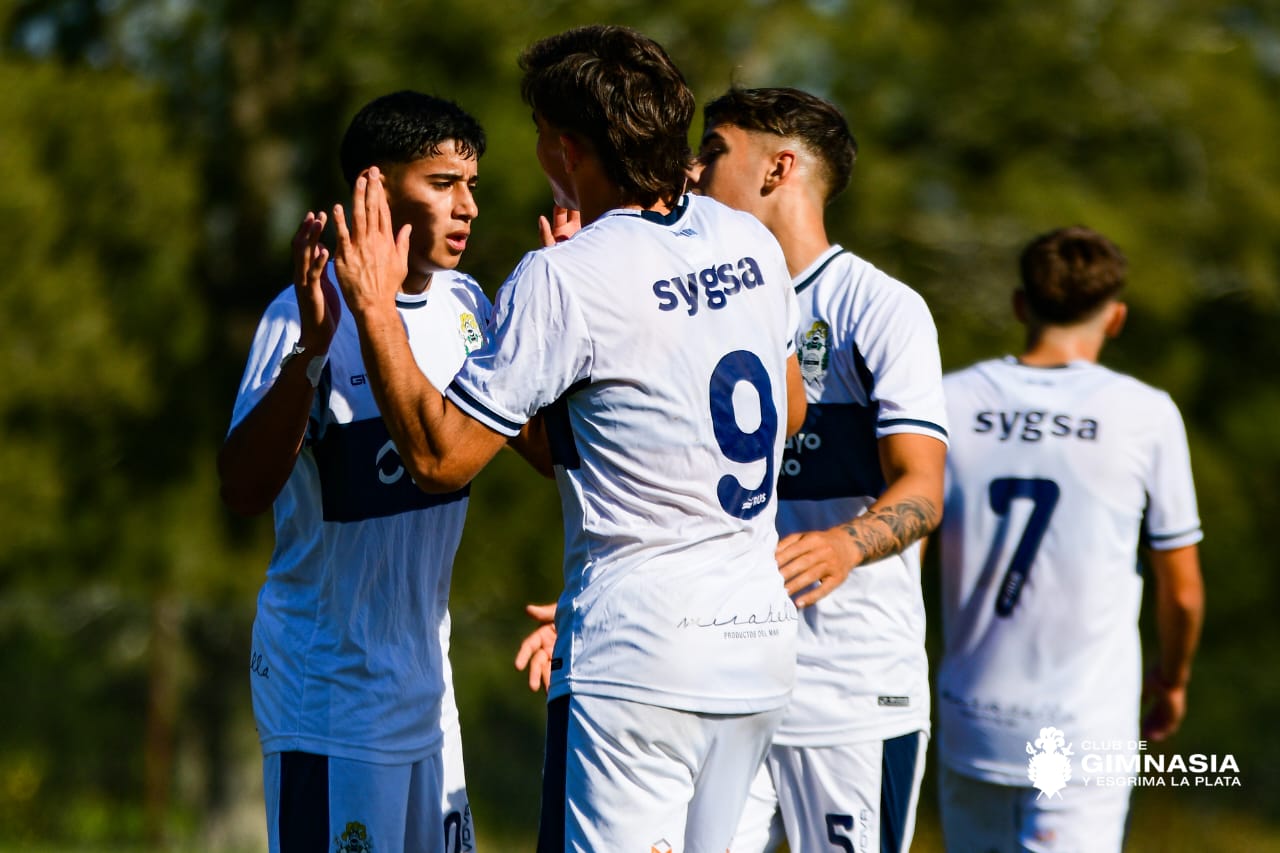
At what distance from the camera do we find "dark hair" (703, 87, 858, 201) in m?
4.85

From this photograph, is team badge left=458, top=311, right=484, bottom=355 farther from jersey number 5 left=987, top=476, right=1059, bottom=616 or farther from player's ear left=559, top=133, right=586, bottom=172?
jersey number 5 left=987, top=476, right=1059, bottom=616

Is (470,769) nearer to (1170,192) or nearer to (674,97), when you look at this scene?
(674,97)

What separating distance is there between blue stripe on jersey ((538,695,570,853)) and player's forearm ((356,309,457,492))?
545 mm

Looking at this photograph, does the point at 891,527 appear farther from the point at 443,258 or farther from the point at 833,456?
the point at 443,258

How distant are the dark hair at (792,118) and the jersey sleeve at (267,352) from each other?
1501 mm

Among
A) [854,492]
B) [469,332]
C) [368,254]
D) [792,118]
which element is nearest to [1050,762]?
[854,492]

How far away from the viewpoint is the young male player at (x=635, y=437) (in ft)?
10.9

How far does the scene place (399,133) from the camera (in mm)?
4410

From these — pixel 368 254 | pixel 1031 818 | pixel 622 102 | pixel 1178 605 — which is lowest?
pixel 1031 818

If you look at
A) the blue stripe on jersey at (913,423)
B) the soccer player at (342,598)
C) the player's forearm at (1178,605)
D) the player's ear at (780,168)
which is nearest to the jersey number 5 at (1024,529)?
the player's forearm at (1178,605)

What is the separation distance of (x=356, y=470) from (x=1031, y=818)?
276 cm

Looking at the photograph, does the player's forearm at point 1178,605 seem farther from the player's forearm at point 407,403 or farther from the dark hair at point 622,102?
the player's forearm at point 407,403

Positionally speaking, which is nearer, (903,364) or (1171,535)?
(903,364)

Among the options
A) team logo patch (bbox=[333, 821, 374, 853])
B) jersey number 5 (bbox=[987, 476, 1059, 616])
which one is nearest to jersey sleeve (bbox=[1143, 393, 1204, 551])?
jersey number 5 (bbox=[987, 476, 1059, 616])
